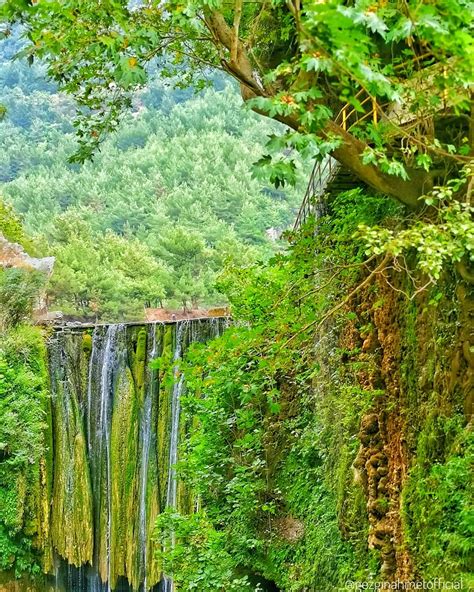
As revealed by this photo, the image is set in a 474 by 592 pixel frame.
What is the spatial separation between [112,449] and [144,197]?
21.8m

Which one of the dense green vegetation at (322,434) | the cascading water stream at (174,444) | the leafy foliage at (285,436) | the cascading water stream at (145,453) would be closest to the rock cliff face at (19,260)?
the cascading water stream at (145,453)

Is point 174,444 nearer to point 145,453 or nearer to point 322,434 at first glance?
point 145,453

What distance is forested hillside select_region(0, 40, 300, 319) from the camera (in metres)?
24.0

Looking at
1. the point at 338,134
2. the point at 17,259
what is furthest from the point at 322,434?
the point at 17,259

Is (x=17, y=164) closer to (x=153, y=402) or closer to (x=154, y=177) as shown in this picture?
(x=154, y=177)

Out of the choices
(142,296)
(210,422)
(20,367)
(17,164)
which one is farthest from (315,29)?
(17,164)

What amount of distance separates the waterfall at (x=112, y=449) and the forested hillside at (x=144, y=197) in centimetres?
629

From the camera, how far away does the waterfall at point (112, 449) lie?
14539 mm

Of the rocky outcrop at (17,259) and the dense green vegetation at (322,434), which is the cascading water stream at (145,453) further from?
the dense green vegetation at (322,434)

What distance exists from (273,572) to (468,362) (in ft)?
16.2

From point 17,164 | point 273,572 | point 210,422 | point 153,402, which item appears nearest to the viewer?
point 273,572

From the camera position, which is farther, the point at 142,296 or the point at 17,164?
the point at 17,164

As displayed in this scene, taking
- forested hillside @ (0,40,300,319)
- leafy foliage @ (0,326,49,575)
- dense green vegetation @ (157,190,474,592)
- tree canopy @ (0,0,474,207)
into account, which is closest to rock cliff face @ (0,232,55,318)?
leafy foliage @ (0,326,49,575)

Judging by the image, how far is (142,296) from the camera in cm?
2422
